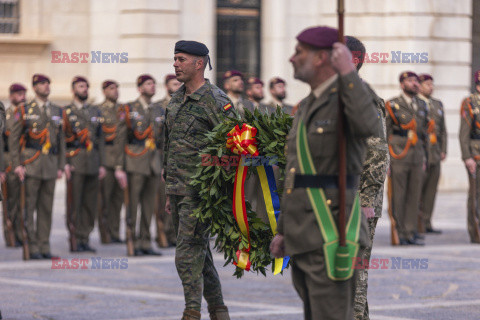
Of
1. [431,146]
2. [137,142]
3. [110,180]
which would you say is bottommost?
[110,180]

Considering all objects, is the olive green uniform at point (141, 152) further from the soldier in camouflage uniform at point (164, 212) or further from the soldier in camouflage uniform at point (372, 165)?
the soldier in camouflage uniform at point (372, 165)

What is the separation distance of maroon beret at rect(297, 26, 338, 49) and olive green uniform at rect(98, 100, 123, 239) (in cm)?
897

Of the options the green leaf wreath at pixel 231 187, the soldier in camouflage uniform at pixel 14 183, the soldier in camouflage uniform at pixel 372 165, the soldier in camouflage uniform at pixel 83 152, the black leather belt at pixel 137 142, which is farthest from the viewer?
the soldier in camouflage uniform at pixel 14 183

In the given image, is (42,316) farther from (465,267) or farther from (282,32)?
(282,32)

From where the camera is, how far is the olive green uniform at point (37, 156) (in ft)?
41.8

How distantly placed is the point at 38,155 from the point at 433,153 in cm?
580

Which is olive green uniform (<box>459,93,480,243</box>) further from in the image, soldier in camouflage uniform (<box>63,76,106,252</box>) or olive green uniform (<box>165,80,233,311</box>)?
olive green uniform (<box>165,80,233,311</box>)

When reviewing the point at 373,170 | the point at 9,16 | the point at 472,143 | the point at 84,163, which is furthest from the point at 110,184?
the point at 373,170

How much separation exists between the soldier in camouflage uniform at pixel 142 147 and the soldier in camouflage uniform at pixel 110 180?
636 mm

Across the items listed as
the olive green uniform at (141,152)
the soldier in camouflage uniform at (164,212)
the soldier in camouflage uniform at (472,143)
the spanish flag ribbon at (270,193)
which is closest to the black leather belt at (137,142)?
the olive green uniform at (141,152)

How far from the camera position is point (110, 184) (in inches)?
583

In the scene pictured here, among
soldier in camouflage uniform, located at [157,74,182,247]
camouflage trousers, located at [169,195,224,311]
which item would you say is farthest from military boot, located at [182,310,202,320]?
soldier in camouflage uniform, located at [157,74,182,247]

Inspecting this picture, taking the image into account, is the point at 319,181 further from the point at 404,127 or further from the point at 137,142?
the point at 404,127

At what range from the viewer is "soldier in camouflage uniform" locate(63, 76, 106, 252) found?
13.7m
